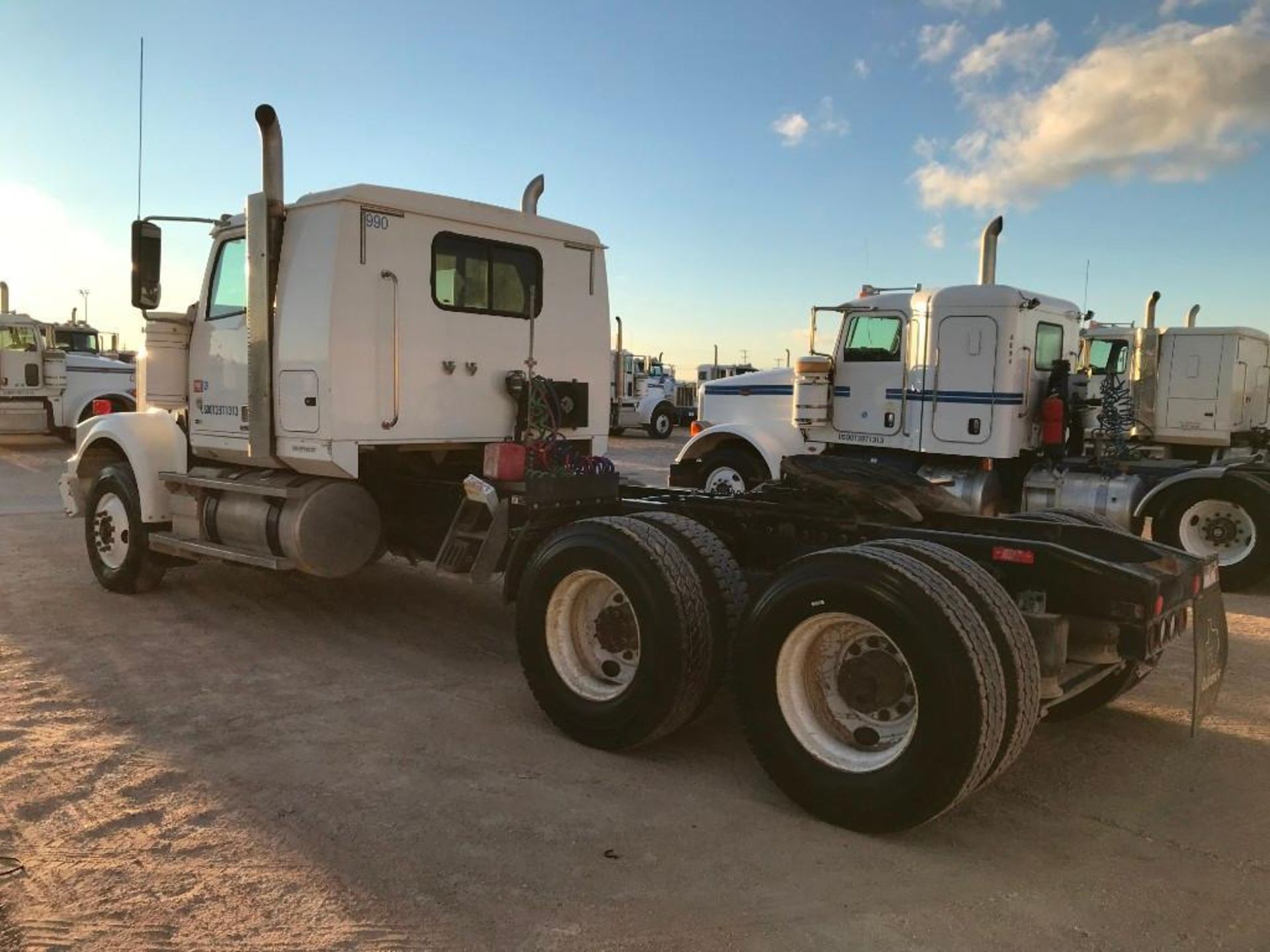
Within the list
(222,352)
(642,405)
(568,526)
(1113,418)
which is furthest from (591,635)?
(642,405)

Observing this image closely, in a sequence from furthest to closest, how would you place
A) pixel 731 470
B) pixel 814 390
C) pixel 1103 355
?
1. pixel 1103 355
2. pixel 731 470
3. pixel 814 390

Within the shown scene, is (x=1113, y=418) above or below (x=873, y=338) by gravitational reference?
below

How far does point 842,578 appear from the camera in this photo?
3664 millimetres

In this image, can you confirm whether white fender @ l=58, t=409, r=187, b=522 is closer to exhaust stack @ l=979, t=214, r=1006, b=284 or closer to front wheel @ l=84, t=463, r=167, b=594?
front wheel @ l=84, t=463, r=167, b=594

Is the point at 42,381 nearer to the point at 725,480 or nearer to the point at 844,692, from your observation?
the point at 725,480

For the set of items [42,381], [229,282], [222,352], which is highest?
[229,282]

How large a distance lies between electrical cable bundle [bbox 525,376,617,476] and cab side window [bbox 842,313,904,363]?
446 centimetres

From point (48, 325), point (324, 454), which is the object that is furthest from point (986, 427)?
point (48, 325)

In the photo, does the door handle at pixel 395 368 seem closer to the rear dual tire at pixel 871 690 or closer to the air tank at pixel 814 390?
the rear dual tire at pixel 871 690

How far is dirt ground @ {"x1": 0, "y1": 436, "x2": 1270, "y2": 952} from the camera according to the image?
3.05 meters

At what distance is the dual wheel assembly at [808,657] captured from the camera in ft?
11.2

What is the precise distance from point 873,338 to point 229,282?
21.0ft

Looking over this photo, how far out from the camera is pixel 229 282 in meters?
6.97

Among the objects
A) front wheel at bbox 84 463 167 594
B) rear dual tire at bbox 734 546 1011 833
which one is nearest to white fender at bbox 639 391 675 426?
front wheel at bbox 84 463 167 594
